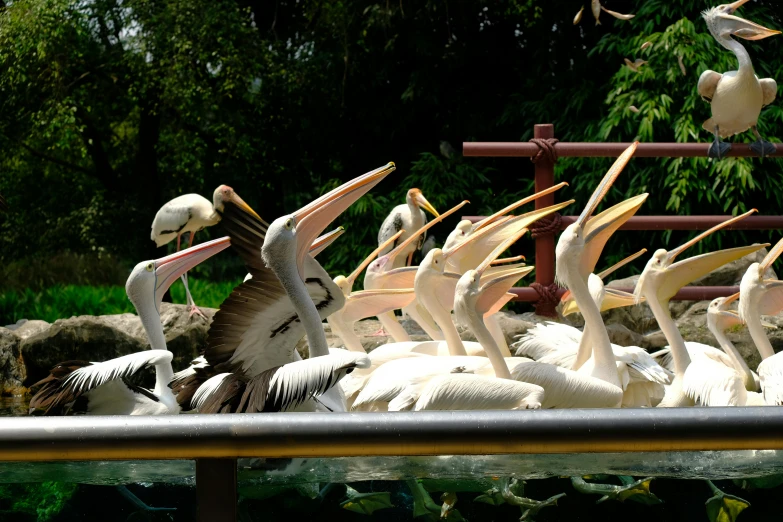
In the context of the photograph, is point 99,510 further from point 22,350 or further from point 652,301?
point 22,350

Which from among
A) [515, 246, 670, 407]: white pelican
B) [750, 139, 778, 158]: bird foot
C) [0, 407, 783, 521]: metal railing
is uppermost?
[0, 407, 783, 521]: metal railing

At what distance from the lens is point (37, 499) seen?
181 cm

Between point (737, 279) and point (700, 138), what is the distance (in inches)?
119

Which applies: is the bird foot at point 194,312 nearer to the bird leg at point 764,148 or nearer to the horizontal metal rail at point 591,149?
the horizontal metal rail at point 591,149

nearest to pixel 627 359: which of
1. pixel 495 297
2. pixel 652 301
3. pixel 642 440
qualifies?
pixel 652 301

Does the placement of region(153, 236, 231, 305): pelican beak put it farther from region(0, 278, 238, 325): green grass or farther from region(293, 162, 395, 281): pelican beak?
region(0, 278, 238, 325): green grass

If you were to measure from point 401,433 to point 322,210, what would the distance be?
6.11 feet

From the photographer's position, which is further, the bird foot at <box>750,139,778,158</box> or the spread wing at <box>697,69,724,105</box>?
the spread wing at <box>697,69,724,105</box>

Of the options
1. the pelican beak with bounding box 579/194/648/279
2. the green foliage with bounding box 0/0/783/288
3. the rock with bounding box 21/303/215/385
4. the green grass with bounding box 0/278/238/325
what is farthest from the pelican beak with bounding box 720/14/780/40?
the green grass with bounding box 0/278/238/325

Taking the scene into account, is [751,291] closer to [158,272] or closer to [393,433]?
[158,272]

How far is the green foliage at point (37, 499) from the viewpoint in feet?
5.91

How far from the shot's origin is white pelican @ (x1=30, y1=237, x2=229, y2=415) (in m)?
2.95

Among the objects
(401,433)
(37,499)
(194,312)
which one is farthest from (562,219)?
(401,433)

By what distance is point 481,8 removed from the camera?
10.2 m
